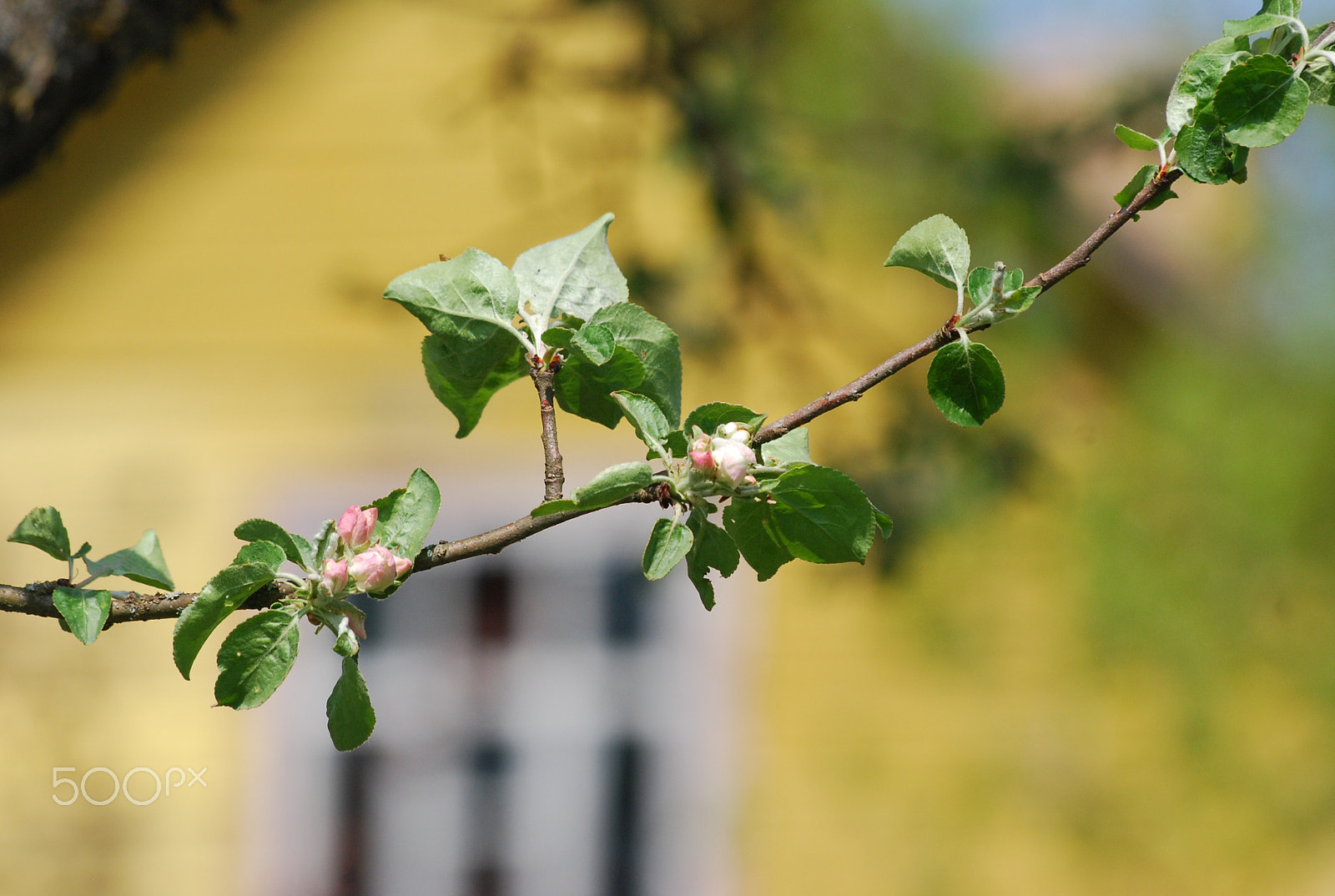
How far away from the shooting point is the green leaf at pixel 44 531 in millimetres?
567

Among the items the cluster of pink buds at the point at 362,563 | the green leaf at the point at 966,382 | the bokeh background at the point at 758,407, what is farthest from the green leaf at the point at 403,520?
the bokeh background at the point at 758,407

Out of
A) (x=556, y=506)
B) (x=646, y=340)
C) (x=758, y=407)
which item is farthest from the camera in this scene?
(x=758, y=407)

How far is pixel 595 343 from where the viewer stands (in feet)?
1.79

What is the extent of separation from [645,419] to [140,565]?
0.38m

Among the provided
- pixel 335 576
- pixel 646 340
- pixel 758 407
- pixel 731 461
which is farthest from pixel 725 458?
pixel 758 407

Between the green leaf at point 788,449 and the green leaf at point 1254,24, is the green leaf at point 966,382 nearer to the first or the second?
the green leaf at point 788,449

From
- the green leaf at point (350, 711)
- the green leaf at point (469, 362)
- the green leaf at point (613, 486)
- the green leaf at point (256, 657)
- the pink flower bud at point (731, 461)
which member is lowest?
the green leaf at point (350, 711)

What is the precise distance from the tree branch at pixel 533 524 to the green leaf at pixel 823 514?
32mm

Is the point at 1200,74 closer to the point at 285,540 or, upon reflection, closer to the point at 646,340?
the point at 646,340

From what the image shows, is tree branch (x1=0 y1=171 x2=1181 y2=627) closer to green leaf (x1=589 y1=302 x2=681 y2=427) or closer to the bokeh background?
green leaf (x1=589 y1=302 x2=681 y2=427)

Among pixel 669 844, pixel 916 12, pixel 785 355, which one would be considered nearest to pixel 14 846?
pixel 669 844

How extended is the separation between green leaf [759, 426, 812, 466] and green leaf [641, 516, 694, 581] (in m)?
0.06

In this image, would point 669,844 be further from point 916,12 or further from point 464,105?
point 916,12

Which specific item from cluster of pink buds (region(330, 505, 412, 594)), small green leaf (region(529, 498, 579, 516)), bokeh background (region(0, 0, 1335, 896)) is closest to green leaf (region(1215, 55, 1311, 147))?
small green leaf (region(529, 498, 579, 516))
